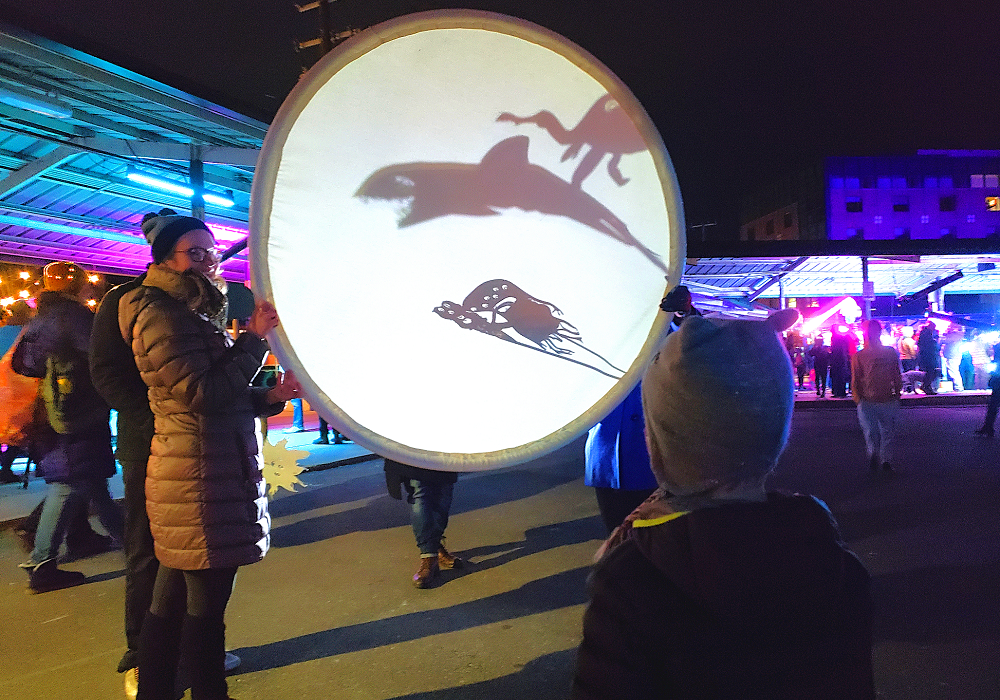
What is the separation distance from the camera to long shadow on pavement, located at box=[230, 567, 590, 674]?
258 centimetres

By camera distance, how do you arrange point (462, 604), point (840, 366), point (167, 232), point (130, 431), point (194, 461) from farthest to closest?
1. point (840, 366)
2. point (462, 604)
3. point (130, 431)
4. point (167, 232)
5. point (194, 461)

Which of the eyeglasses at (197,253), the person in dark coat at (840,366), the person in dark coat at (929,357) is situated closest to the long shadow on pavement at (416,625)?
the eyeglasses at (197,253)

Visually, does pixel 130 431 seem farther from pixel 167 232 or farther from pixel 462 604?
pixel 462 604

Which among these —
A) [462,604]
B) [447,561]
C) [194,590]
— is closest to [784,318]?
[194,590]

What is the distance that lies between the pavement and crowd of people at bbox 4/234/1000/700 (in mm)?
281

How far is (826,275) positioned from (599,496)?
12966 millimetres

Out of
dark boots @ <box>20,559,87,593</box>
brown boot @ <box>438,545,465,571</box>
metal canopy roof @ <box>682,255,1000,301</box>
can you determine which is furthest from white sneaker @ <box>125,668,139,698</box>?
metal canopy roof @ <box>682,255,1000,301</box>

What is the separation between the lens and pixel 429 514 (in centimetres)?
336

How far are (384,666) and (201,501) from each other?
1.20 metres

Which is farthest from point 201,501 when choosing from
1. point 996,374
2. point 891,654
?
point 996,374

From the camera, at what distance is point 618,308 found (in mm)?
1330

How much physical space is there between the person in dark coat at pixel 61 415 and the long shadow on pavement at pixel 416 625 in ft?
5.23

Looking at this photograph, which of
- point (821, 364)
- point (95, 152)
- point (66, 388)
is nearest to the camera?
point (66, 388)

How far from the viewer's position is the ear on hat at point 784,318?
3.36 feet
